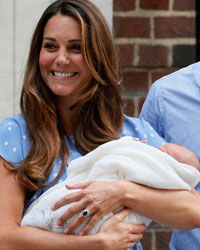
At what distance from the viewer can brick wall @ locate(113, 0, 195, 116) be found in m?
3.35

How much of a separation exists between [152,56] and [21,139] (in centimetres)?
109

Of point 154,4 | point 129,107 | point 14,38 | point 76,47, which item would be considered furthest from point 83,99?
point 154,4

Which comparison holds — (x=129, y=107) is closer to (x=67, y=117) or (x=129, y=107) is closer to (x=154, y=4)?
(x=154, y=4)

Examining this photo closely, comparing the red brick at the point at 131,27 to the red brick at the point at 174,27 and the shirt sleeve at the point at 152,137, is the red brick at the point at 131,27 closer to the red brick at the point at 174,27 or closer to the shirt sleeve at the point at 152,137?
the red brick at the point at 174,27

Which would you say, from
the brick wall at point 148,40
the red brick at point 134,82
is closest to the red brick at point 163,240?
the brick wall at point 148,40

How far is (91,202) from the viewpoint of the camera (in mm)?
2266

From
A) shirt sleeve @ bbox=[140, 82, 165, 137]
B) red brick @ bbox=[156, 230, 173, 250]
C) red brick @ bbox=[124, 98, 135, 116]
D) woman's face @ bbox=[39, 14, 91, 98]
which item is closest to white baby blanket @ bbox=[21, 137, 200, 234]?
woman's face @ bbox=[39, 14, 91, 98]

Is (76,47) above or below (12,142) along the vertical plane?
above

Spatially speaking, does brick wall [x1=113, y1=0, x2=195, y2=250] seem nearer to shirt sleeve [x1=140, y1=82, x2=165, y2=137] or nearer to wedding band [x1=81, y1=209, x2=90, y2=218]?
shirt sleeve [x1=140, y1=82, x2=165, y2=137]

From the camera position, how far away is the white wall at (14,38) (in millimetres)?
3314

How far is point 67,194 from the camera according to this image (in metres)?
2.30

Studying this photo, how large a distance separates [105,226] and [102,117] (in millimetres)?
653

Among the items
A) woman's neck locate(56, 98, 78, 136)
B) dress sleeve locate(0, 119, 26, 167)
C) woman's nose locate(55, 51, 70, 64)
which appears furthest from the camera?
woman's neck locate(56, 98, 78, 136)

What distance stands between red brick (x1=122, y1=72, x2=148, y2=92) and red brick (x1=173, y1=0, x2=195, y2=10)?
426 millimetres
